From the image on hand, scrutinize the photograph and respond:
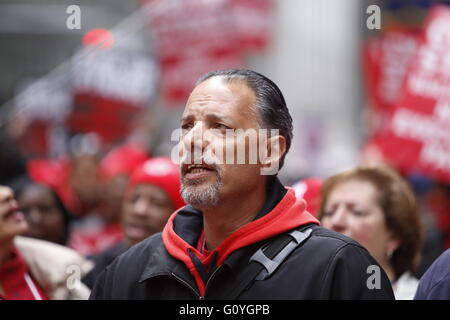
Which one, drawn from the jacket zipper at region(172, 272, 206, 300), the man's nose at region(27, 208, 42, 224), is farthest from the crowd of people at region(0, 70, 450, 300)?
the man's nose at region(27, 208, 42, 224)

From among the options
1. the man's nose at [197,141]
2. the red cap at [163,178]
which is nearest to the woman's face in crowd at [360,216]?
the red cap at [163,178]

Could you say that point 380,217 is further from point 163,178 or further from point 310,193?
point 163,178

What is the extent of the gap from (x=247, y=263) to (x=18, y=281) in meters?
1.36

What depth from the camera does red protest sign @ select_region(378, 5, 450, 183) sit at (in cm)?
604

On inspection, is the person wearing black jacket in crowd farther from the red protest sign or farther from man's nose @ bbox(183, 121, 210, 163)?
the red protest sign

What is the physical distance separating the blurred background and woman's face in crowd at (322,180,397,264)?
865mm

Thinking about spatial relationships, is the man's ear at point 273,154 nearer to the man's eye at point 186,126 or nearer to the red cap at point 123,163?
the man's eye at point 186,126

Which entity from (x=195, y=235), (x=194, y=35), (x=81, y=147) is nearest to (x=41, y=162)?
(x=81, y=147)

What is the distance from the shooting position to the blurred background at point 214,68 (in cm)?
624

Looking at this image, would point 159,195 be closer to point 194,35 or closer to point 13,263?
point 13,263

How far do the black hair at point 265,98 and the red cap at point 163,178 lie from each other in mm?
1931

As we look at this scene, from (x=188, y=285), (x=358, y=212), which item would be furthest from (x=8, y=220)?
(x=358, y=212)

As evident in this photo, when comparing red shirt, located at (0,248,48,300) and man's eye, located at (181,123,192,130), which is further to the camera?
red shirt, located at (0,248,48,300)

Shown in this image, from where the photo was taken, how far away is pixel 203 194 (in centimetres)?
268
